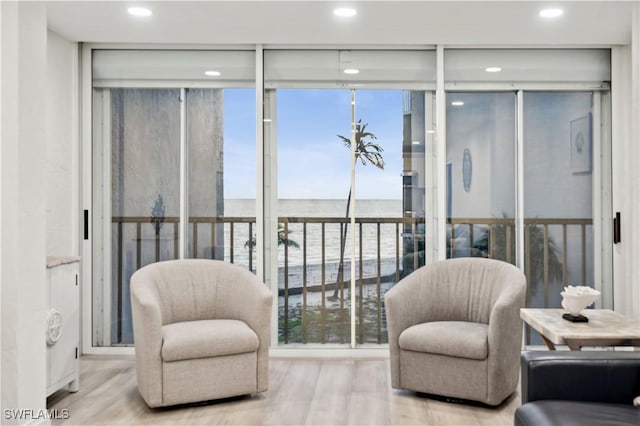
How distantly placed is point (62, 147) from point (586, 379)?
12.2ft

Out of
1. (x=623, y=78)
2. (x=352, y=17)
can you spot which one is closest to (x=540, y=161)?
(x=623, y=78)

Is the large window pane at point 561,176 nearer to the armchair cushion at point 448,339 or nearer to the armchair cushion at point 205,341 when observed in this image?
the armchair cushion at point 448,339

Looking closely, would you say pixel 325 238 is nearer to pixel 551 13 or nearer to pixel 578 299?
pixel 578 299

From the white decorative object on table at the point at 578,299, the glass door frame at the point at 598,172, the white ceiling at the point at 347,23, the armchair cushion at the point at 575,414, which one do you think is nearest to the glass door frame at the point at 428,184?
the glass door frame at the point at 598,172

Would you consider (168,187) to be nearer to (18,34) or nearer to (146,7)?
(146,7)

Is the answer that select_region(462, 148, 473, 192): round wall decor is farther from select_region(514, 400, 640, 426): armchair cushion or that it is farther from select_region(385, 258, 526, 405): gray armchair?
select_region(514, 400, 640, 426): armchair cushion

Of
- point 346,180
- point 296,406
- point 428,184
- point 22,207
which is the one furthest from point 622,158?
point 22,207

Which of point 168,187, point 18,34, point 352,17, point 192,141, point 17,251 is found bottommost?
point 17,251

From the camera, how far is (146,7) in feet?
11.1

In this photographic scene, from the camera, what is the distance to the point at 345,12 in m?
3.45

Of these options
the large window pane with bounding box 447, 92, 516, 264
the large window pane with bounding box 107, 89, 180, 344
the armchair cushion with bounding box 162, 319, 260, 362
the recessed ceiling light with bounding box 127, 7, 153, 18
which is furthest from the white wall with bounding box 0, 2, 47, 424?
the large window pane with bounding box 447, 92, 516, 264

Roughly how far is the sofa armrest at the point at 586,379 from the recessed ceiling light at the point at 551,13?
7.33 ft

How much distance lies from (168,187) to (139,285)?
1.19 meters

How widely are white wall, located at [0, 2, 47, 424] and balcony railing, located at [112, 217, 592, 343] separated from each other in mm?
1591
